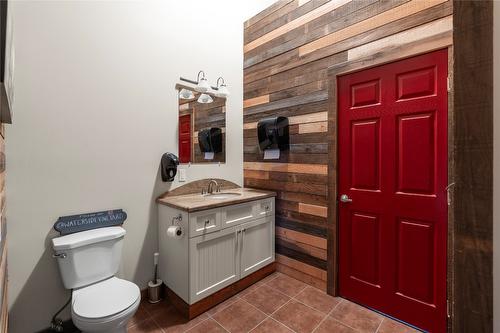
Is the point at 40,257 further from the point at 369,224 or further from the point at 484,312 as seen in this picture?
the point at 369,224

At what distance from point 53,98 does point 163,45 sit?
40.6 inches

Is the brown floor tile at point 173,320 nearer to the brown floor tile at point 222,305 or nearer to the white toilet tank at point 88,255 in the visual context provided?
the brown floor tile at point 222,305

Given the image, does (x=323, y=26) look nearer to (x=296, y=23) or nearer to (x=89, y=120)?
(x=296, y=23)

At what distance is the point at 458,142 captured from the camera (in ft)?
1.80

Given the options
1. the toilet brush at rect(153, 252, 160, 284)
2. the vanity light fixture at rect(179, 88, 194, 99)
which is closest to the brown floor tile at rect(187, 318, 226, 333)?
the toilet brush at rect(153, 252, 160, 284)

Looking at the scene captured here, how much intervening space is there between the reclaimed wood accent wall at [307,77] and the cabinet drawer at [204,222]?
2.83 ft

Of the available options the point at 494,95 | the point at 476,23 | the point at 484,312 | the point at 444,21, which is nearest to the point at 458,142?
the point at 494,95

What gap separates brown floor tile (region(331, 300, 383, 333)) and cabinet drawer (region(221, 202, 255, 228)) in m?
1.05

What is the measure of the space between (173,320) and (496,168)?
84.4 inches

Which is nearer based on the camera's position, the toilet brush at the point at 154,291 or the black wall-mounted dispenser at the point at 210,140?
the toilet brush at the point at 154,291

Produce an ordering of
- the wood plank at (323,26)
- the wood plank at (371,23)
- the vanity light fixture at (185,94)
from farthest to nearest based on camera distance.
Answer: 1. the vanity light fixture at (185,94)
2. the wood plank at (323,26)
3. the wood plank at (371,23)

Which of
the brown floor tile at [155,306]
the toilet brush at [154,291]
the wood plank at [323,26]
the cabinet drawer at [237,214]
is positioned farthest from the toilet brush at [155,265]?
the wood plank at [323,26]

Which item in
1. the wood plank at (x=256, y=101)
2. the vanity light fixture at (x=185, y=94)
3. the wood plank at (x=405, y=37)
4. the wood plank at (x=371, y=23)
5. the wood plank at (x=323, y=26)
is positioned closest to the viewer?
the wood plank at (x=405, y=37)

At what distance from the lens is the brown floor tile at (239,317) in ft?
6.03
